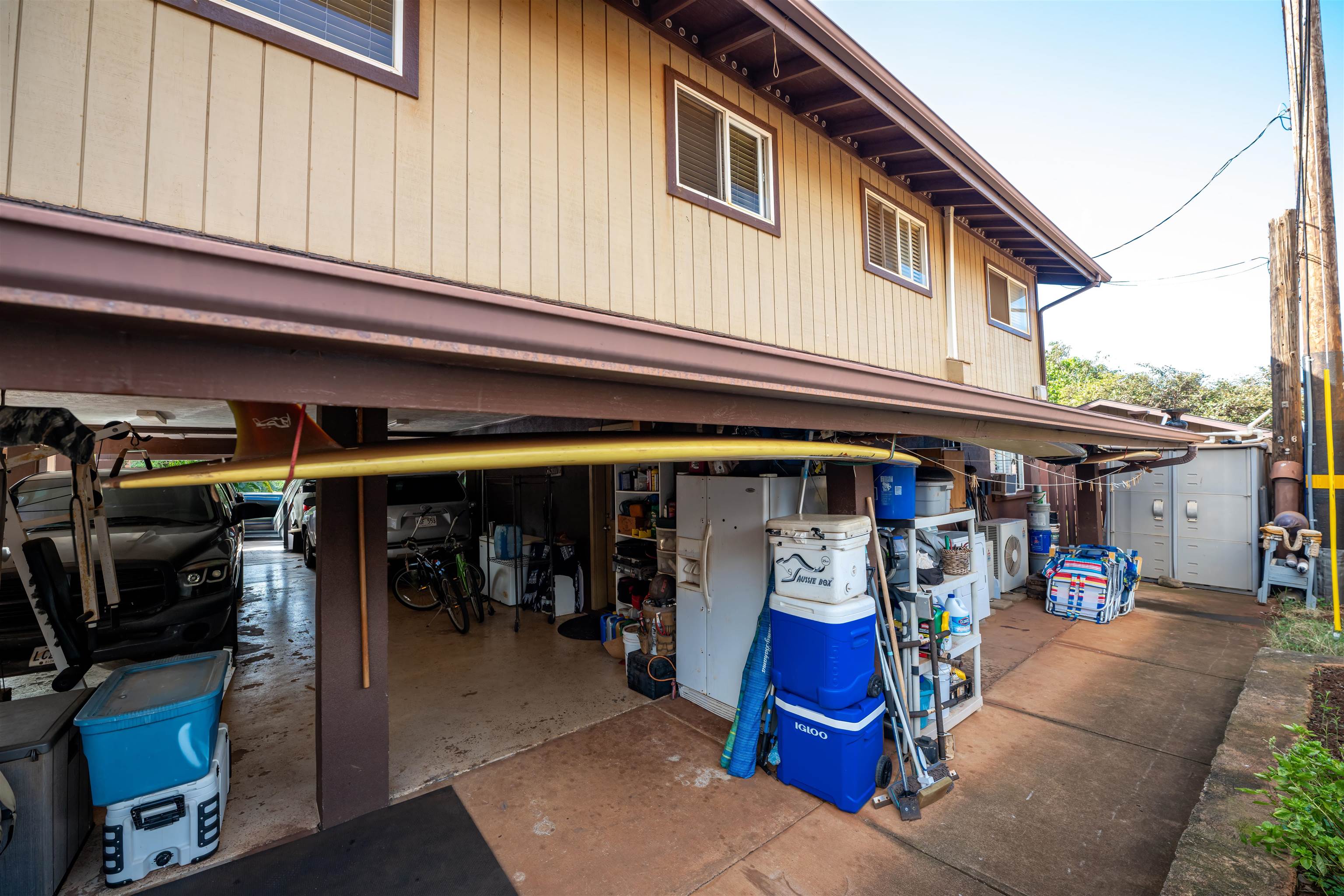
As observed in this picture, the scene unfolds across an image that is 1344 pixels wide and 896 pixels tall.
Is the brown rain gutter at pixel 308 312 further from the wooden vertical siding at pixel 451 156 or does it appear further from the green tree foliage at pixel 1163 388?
the green tree foliage at pixel 1163 388

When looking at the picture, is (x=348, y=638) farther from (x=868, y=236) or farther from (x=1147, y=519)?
(x=1147, y=519)

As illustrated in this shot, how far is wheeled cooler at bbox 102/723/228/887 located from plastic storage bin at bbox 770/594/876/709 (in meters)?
3.19

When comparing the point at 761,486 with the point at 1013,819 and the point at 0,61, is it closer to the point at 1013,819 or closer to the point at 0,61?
the point at 1013,819

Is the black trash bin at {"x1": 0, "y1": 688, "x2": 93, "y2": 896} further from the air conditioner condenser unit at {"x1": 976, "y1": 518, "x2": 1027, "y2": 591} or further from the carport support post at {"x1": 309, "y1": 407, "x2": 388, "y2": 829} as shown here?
the air conditioner condenser unit at {"x1": 976, "y1": 518, "x2": 1027, "y2": 591}

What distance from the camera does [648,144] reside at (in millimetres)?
3293

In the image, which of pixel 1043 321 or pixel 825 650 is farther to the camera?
pixel 1043 321

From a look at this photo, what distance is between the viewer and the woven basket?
4.45 meters

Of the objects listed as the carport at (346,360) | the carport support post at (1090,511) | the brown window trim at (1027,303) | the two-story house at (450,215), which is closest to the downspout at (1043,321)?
the brown window trim at (1027,303)

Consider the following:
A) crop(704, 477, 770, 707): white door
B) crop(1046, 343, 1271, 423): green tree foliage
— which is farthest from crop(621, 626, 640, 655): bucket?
crop(1046, 343, 1271, 423): green tree foliage

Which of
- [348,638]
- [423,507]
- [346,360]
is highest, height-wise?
[346,360]

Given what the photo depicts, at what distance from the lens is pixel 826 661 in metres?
3.30

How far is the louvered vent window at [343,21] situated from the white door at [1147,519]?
36.9 feet

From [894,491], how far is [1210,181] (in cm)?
787

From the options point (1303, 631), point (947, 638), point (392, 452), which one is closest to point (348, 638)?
point (392, 452)
